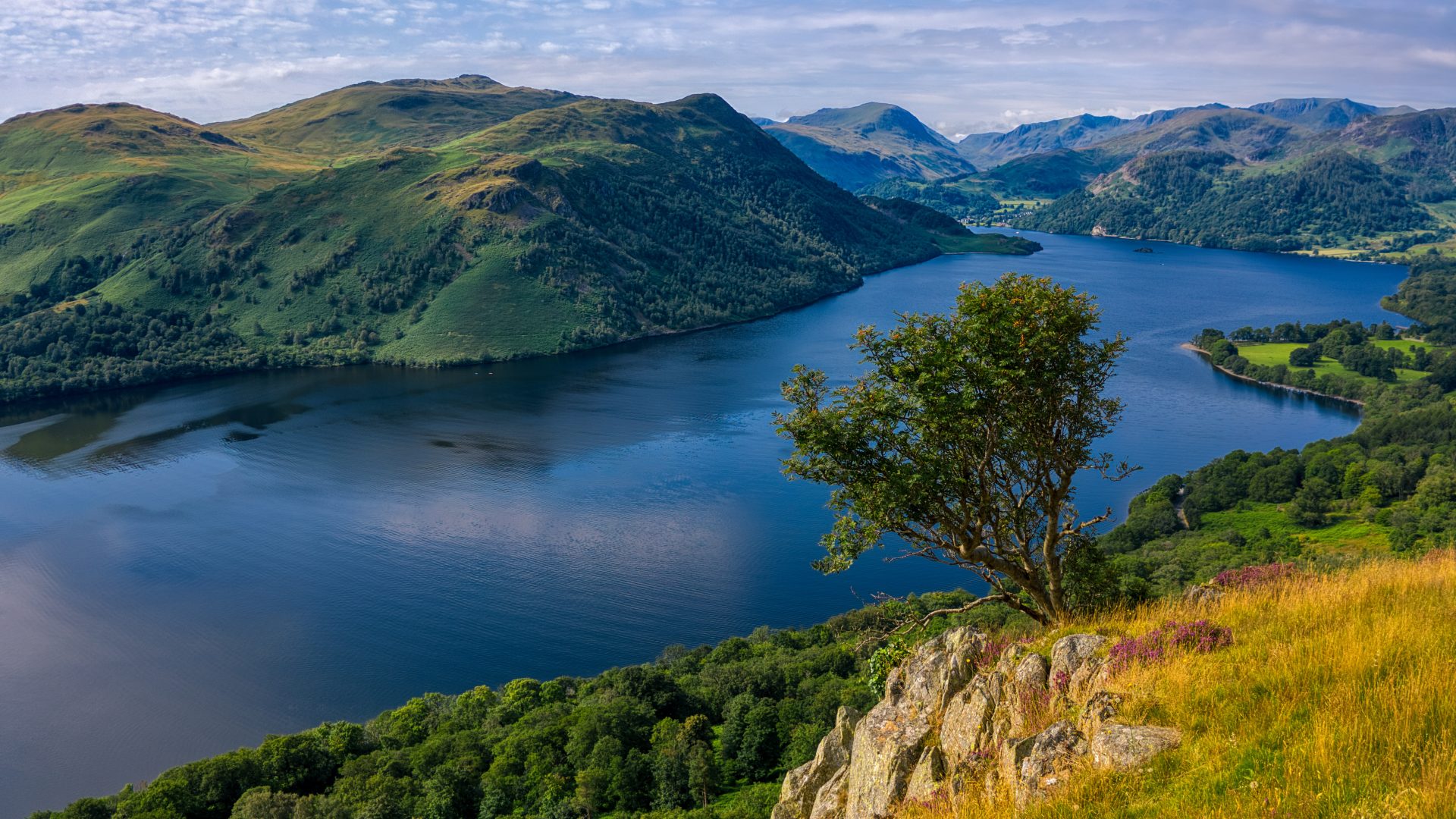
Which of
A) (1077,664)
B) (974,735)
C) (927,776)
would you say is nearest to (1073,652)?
(1077,664)

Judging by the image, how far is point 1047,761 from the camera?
493 inches

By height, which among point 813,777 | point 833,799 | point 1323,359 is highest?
point 833,799

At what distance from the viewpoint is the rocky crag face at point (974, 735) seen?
12391 millimetres

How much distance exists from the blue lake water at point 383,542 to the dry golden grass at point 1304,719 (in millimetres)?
58194

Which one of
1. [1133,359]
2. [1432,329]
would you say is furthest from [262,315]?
[1432,329]

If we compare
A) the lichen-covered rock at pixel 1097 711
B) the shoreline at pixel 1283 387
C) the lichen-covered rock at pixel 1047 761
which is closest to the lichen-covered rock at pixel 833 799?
the lichen-covered rock at pixel 1047 761

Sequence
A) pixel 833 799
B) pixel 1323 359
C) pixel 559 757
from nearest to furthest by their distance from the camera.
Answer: pixel 833 799 → pixel 559 757 → pixel 1323 359

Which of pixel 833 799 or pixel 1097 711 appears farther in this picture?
pixel 833 799

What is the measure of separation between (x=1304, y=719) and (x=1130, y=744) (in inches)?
86.3

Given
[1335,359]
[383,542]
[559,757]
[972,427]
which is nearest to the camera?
[972,427]

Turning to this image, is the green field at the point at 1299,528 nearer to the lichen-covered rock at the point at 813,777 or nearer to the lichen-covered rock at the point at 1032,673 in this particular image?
the lichen-covered rock at the point at 813,777

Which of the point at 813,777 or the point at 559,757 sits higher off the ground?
the point at 813,777

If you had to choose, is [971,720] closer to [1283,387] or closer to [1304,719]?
[1304,719]

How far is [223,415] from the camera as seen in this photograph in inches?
5423
